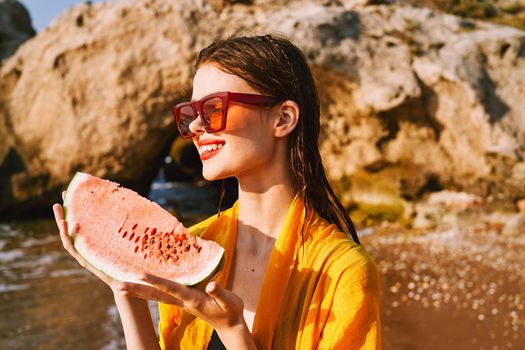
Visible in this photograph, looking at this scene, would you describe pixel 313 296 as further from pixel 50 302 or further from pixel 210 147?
pixel 50 302

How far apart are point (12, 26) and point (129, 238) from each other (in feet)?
58.4

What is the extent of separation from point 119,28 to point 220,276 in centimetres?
1215

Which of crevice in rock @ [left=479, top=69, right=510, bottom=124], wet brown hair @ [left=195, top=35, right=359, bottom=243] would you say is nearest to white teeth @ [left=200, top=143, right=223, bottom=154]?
wet brown hair @ [left=195, top=35, right=359, bottom=243]

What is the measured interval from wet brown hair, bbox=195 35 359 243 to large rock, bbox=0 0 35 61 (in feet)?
52.9

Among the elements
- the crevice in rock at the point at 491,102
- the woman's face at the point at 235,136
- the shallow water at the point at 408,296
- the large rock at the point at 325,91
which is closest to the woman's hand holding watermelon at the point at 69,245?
the woman's face at the point at 235,136

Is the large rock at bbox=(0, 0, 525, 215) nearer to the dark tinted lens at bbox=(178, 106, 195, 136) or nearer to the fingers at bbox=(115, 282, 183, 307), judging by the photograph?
the dark tinted lens at bbox=(178, 106, 195, 136)

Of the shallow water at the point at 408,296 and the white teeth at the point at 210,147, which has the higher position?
the white teeth at the point at 210,147

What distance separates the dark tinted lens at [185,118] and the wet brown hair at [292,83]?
0.16 metres

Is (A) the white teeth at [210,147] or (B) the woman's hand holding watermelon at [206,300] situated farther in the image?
(A) the white teeth at [210,147]

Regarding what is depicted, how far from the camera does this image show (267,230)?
1.94m

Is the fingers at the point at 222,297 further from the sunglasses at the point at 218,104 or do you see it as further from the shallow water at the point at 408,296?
the shallow water at the point at 408,296

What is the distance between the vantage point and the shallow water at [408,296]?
5.40m

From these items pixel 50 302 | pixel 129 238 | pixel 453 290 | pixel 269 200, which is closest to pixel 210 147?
pixel 269 200

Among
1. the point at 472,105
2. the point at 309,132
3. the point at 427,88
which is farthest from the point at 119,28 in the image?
the point at 309,132
